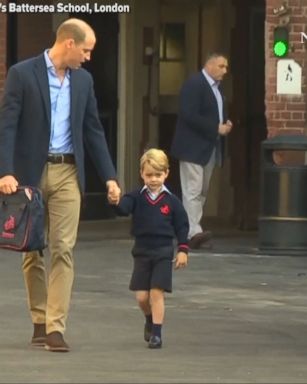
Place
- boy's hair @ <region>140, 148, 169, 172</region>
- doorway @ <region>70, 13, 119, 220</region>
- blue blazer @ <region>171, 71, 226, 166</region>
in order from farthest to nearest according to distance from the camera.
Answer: doorway @ <region>70, 13, 119, 220</region> → blue blazer @ <region>171, 71, 226, 166</region> → boy's hair @ <region>140, 148, 169, 172</region>

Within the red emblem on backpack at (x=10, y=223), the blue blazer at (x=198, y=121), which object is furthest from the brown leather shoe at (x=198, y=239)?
the red emblem on backpack at (x=10, y=223)

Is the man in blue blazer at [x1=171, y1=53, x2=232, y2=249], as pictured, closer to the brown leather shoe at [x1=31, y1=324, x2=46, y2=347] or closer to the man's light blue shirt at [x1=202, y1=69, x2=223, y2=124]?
the man's light blue shirt at [x1=202, y1=69, x2=223, y2=124]

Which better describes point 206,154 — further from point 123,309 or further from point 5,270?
point 123,309

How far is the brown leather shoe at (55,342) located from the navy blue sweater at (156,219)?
839mm

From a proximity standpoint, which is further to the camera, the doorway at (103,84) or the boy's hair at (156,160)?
the doorway at (103,84)

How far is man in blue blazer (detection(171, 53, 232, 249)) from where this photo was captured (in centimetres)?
1469

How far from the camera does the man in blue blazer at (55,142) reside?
29.9 feet

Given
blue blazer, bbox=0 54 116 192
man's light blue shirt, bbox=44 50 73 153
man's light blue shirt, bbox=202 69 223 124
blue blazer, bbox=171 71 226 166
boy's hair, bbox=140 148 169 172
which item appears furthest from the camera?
man's light blue shirt, bbox=202 69 223 124

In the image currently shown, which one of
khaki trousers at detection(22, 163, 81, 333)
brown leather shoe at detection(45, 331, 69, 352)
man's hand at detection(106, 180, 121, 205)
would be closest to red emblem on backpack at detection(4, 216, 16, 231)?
khaki trousers at detection(22, 163, 81, 333)

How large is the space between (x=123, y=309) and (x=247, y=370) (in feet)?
8.16

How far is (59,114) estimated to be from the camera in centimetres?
923

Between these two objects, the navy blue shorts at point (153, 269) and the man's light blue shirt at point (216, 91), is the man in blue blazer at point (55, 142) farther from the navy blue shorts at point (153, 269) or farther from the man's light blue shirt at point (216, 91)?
the man's light blue shirt at point (216, 91)

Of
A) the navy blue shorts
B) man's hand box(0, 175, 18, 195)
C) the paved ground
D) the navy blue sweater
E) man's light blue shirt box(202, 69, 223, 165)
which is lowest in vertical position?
the paved ground

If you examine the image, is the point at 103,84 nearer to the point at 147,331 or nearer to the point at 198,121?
the point at 198,121
